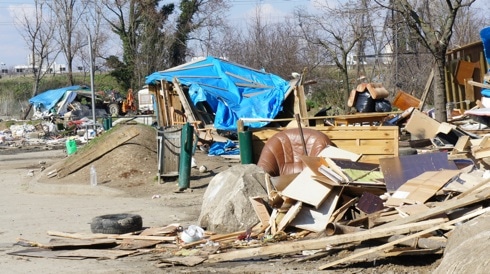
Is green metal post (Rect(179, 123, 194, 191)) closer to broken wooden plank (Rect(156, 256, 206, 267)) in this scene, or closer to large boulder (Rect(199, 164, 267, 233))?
large boulder (Rect(199, 164, 267, 233))

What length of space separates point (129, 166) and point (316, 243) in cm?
953

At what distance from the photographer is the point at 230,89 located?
24.3 m

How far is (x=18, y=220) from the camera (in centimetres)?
1308

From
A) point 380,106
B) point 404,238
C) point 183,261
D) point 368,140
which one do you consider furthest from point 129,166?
point 404,238

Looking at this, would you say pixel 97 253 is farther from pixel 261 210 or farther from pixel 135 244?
pixel 261 210

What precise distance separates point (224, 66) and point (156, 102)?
8.74ft

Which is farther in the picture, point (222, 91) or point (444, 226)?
point (222, 91)

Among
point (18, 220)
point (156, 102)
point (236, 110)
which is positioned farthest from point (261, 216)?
point (156, 102)

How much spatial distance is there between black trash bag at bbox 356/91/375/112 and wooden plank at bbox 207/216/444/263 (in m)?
10.7

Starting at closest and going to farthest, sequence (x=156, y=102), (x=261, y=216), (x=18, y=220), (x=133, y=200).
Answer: (x=261, y=216)
(x=18, y=220)
(x=133, y=200)
(x=156, y=102)

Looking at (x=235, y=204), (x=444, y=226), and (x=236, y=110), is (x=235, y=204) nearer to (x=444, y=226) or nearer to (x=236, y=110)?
(x=444, y=226)

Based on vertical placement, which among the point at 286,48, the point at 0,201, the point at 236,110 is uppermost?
the point at 286,48

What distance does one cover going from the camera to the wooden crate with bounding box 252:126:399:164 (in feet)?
46.6

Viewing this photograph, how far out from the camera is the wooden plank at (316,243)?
802 cm
